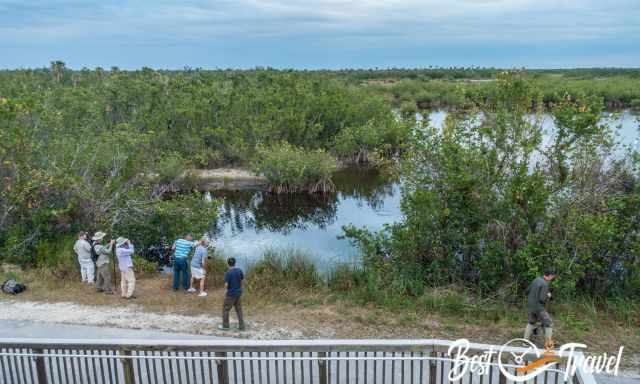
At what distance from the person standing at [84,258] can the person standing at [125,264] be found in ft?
3.95

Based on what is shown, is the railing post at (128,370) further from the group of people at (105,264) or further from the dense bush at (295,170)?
the dense bush at (295,170)

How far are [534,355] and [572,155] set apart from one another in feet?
26.6

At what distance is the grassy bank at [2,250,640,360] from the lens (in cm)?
1050

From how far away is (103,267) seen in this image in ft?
40.5

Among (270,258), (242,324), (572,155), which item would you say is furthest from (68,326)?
(572,155)

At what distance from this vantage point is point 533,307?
31.4ft

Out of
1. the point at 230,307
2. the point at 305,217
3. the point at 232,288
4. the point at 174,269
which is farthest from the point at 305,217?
the point at 232,288

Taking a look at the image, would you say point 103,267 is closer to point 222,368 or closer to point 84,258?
point 84,258

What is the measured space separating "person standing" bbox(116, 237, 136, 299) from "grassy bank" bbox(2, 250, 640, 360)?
240 millimetres

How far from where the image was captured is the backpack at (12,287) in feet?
41.1

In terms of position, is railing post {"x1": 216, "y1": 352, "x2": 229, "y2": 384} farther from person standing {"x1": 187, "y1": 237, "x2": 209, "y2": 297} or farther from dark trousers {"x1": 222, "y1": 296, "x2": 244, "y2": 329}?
person standing {"x1": 187, "y1": 237, "x2": 209, "y2": 297}

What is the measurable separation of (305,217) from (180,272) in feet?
47.7

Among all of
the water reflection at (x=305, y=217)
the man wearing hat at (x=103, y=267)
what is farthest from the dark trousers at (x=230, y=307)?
the water reflection at (x=305, y=217)

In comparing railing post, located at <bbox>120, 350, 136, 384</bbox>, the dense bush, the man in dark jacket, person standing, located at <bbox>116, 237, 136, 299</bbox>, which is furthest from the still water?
railing post, located at <bbox>120, 350, 136, 384</bbox>
